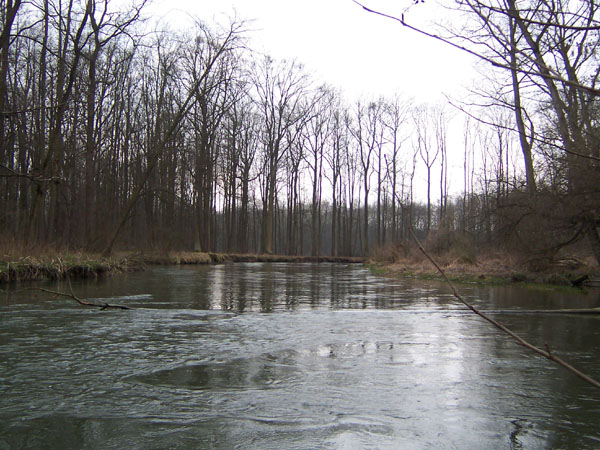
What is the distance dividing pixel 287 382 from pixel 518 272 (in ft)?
38.7

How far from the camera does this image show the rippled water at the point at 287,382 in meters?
2.82

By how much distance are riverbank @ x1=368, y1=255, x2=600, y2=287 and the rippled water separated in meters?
5.62

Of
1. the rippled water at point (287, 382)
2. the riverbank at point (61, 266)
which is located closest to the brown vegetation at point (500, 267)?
the rippled water at point (287, 382)

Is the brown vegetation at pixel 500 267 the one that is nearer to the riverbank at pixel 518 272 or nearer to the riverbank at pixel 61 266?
the riverbank at pixel 518 272

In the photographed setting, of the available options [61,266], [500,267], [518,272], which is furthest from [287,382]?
[500,267]

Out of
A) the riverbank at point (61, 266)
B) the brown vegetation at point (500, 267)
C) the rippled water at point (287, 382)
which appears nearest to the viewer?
the rippled water at point (287, 382)

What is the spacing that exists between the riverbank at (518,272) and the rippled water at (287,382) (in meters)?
5.62

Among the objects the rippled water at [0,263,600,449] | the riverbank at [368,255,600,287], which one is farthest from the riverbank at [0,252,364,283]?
the riverbank at [368,255,600,287]

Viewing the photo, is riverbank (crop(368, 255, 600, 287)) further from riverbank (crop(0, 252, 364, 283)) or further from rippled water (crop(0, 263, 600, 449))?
riverbank (crop(0, 252, 364, 283))

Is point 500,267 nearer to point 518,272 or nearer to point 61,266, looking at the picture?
point 518,272

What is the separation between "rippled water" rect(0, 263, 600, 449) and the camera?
9.25ft

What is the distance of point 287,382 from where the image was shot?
388 cm

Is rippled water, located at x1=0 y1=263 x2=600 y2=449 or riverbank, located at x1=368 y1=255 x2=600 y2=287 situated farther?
riverbank, located at x1=368 y1=255 x2=600 y2=287

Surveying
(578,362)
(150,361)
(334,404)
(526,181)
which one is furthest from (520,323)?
(526,181)
